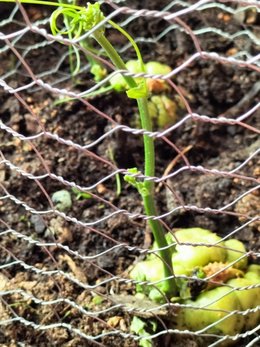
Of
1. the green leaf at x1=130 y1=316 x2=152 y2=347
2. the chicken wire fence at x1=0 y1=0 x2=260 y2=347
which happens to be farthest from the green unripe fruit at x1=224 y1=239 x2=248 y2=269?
the green leaf at x1=130 y1=316 x2=152 y2=347

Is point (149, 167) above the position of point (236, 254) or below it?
above

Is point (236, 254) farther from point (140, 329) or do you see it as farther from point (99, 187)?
point (99, 187)

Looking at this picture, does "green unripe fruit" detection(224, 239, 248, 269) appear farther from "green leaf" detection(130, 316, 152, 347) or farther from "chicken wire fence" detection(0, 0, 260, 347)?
"green leaf" detection(130, 316, 152, 347)

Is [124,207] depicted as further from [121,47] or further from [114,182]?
[121,47]

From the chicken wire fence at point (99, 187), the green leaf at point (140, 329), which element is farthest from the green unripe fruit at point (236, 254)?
the green leaf at point (140, 329)

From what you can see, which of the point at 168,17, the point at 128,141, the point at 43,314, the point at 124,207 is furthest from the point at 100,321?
the point at 168,17

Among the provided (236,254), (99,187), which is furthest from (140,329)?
(99,187)

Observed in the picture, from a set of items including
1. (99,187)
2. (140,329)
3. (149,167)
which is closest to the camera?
(149,167)
